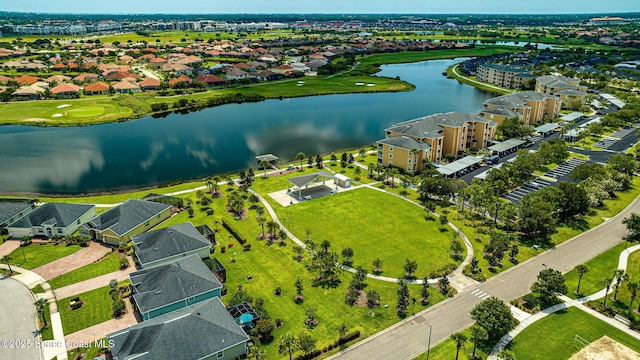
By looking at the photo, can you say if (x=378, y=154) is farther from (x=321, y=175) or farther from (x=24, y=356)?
(x=24, y=356)

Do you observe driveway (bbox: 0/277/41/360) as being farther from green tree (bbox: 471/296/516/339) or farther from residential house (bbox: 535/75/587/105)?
residential house (bbox: 535/75/587/105)

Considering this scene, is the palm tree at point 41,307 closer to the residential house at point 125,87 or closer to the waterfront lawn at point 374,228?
the waterfront lawn at point 374,228

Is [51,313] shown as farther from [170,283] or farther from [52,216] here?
[52,216]

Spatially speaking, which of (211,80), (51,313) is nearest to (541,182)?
(51,313)

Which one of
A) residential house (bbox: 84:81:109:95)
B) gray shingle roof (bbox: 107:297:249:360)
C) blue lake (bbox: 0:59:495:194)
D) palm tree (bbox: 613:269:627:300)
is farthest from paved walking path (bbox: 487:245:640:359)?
residential house (bbox: 84:81:109:95)

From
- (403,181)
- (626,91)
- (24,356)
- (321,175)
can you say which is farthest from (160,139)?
(626,91)

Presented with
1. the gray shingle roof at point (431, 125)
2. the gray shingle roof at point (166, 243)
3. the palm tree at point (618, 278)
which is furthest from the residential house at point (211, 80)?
the palm tree at point (618, 278)
